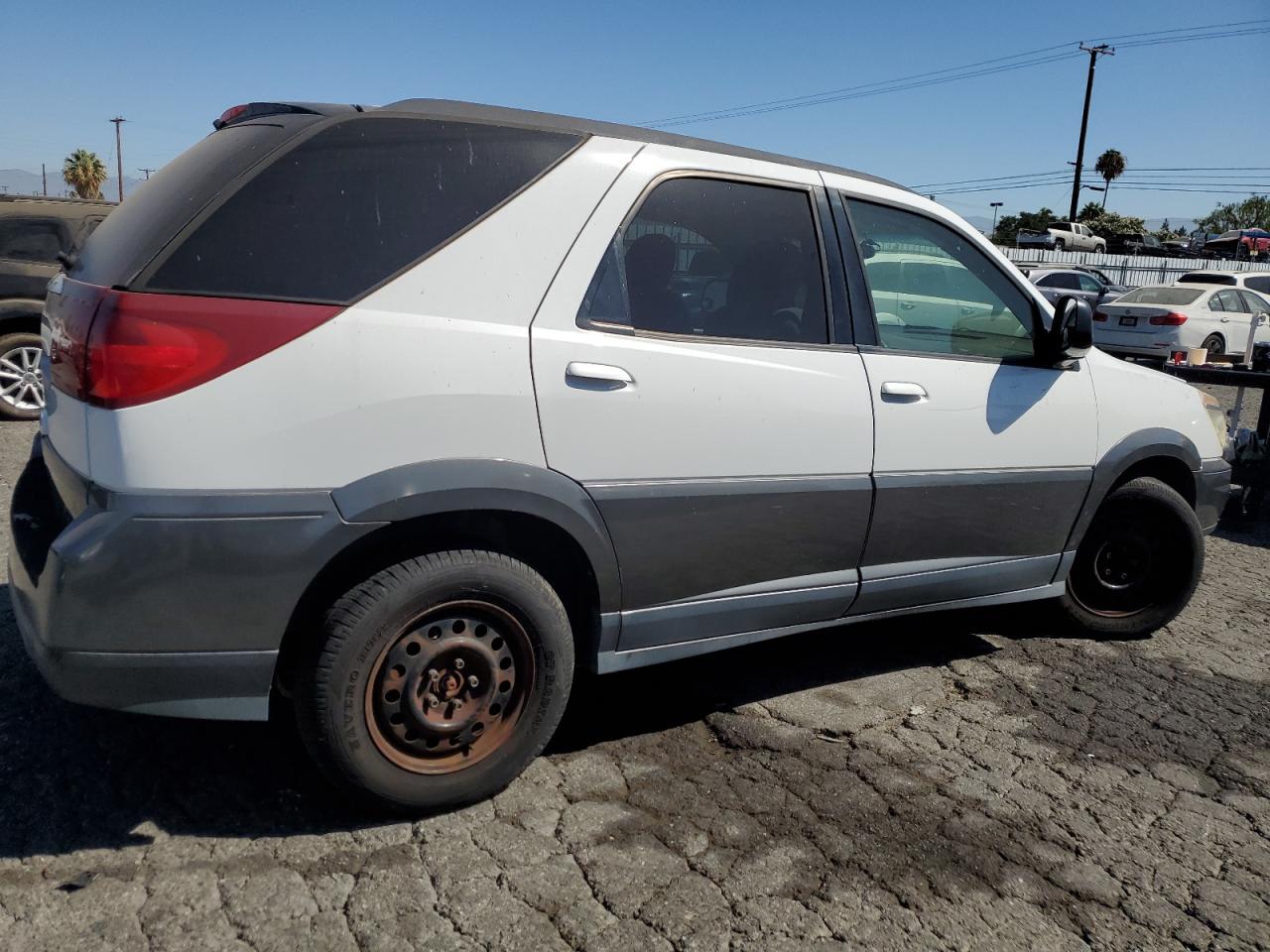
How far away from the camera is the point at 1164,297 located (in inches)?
709

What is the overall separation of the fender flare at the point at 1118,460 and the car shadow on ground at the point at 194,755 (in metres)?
0.98

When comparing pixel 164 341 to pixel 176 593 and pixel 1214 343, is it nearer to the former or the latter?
pixel 176 593

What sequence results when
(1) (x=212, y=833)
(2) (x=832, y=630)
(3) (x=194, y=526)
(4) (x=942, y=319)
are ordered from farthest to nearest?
(2) (x=832, y=630) → (4) (x=942, y=319) → (1) (x=212, y=833) → (3) (x=194, y=526)

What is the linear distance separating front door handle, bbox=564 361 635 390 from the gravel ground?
122 cm

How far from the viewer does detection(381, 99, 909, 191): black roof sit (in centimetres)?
288

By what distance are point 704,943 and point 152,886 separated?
4.40 ft

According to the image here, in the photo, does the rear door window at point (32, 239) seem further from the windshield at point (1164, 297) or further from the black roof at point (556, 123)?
the windshield at point (1164, 297)

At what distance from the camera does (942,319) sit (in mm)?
3830

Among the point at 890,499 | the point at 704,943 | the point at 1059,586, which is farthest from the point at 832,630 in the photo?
the point at 704,943

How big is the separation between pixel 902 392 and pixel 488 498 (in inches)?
61.7

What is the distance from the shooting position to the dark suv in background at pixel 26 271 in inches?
330

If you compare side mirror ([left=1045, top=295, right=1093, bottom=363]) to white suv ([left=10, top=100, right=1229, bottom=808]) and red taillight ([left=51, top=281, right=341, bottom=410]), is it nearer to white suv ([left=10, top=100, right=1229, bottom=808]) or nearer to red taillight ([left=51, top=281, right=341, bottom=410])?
white suv ([left=10, top=100, right=1229, bottom=808])

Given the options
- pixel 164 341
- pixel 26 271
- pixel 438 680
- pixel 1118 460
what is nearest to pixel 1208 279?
pixel 1118 460

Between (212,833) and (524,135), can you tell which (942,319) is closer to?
(524,135)
